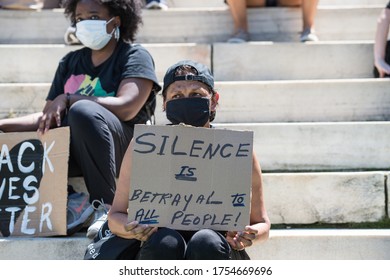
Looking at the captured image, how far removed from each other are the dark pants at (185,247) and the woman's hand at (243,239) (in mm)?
44

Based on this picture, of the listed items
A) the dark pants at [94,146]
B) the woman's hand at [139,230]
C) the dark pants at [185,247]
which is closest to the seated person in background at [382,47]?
the dark pants at [94,146]

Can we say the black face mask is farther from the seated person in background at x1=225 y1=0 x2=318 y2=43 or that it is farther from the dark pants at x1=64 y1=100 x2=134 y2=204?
the seated person in background at x1=225 y1=0 x2=318 y2=43

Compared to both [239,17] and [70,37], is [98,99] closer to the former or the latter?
[70,37]

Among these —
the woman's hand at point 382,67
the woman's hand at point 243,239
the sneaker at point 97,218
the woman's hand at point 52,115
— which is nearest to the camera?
the woman's hand at point 243,239

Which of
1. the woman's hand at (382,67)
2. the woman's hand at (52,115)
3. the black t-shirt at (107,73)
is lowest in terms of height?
the woman's hand at (382,67)

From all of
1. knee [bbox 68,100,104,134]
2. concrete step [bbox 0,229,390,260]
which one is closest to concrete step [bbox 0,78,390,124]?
knee [bbox 68,100,104,134]

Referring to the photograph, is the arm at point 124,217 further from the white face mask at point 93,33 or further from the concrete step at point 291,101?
the concrete step at point 291,101

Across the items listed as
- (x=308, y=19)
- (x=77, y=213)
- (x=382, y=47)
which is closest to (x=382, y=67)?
(x=382, y=47)

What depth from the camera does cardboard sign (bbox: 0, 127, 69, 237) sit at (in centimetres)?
365

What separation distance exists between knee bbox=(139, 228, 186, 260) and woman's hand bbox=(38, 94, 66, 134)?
1.19 m

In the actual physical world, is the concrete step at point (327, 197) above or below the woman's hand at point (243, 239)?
below

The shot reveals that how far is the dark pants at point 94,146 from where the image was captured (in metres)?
3.61

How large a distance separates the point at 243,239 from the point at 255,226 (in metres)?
0.11
